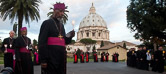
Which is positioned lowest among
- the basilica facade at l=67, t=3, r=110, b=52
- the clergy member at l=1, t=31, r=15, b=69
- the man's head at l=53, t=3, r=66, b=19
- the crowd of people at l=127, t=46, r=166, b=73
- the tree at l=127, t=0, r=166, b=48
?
the crowd of people at l=127, t=46, r=166, b=73

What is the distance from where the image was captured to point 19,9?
2542cm

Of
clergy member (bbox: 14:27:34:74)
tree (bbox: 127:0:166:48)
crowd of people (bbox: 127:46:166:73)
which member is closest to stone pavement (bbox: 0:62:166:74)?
crowd of people (bbox: 127:46:166:73)

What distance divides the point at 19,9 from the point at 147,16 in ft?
51.0

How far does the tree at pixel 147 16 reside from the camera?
1842cm

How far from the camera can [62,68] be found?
4.41 metres

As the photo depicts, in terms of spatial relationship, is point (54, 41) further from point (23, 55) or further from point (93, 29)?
point (93, 29)

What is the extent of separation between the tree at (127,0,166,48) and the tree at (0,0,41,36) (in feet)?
41.6

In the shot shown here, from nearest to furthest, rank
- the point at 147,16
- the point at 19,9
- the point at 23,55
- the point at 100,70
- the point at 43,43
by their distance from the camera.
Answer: the point at 43,43, the point at 23,55, the point at 100,70, the point at 147,16, the point at 19,9

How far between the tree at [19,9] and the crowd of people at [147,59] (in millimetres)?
13943

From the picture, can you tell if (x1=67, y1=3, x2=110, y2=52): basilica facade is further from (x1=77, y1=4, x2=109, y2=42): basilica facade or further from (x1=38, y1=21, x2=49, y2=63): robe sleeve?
(x1=38, y1=21, x2=49, y2=63): robe sleeve

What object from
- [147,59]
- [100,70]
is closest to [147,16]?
[147,59]

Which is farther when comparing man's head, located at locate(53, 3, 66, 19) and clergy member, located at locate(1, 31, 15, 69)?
clergy member, located at locate(1, 31, 15, 69)

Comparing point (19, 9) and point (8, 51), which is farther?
point (19, 9)

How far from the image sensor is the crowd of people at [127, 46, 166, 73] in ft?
50.2
